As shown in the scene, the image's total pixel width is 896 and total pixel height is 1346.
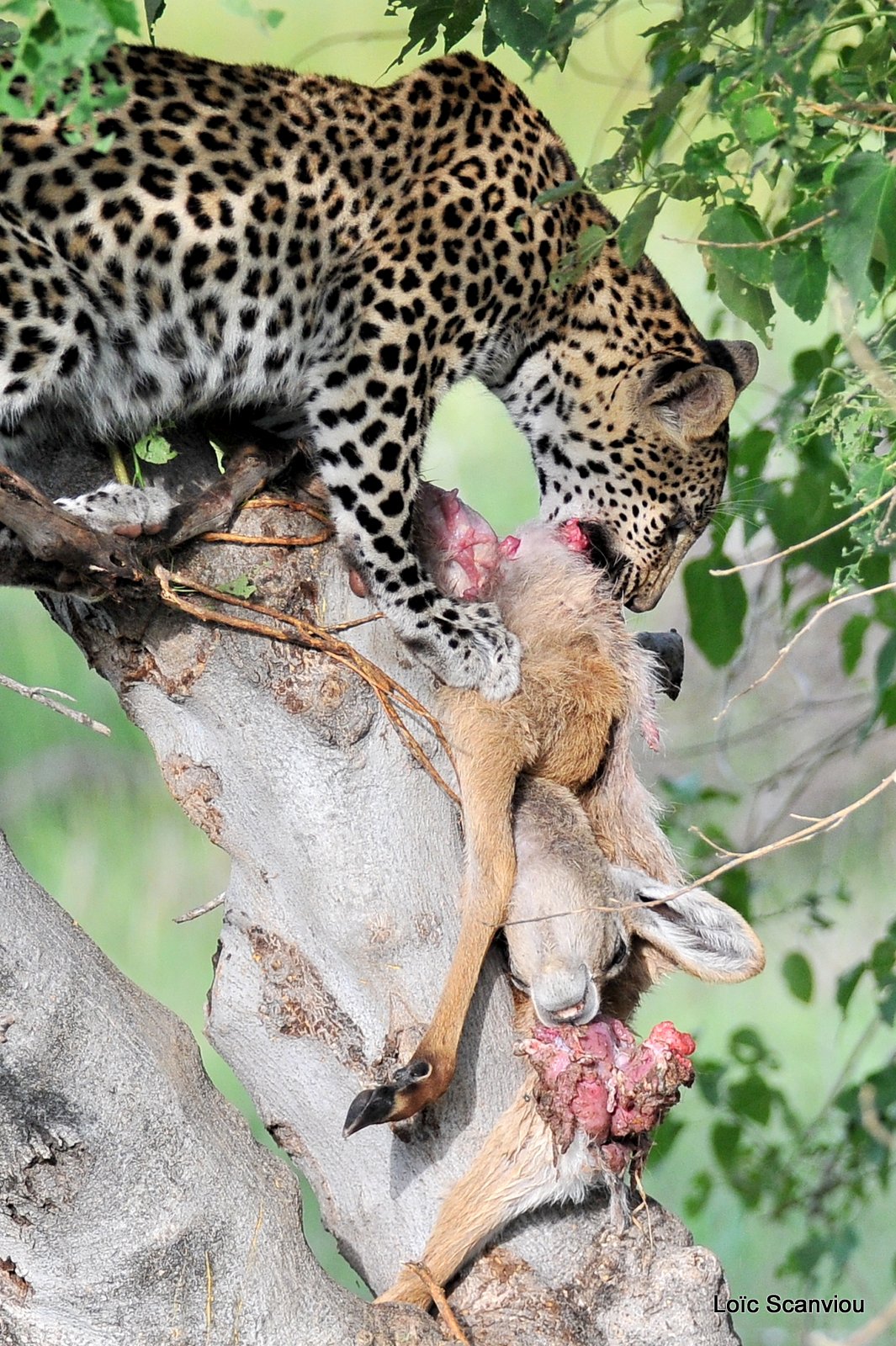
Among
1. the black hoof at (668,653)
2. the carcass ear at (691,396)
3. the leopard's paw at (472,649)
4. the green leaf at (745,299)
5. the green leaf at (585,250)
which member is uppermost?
the green leaf at (745,299)

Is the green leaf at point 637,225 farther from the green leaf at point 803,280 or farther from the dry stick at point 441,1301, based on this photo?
the dry stick at point 441,1301

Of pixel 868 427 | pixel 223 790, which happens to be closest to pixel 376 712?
pixel 223 790

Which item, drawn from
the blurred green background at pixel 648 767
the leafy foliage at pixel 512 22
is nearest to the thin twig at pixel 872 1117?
the blurred green background at pixel 648 767

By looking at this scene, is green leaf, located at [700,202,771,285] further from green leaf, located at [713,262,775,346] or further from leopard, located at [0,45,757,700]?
leopard, located at [0,45,757,700]

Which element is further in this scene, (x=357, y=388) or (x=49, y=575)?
(x=357, y=388)

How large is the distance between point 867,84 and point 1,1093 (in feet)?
5.36

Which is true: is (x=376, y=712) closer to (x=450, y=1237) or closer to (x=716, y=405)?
(x=450, y=1237)

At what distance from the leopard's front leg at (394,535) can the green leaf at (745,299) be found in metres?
0.65

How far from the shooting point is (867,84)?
1883 millimetres

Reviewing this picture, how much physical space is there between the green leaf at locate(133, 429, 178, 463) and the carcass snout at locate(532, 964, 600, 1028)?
3.11ft

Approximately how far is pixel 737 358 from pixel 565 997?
1.72 m

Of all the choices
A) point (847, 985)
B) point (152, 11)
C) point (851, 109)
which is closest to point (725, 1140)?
point (847, 985)

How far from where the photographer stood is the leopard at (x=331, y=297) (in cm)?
223

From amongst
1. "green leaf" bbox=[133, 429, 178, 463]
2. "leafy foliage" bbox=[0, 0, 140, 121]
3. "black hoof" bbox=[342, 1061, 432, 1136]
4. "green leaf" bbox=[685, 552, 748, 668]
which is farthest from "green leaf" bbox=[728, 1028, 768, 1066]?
"leafy foliage" bbox=[0, 0, 140, 121]
